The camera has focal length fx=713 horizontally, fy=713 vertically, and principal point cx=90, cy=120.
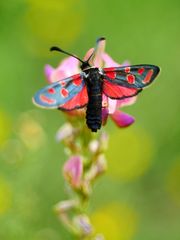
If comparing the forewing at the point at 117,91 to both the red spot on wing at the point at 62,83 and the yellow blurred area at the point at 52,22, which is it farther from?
the yellow blurred area at the point at 52,22

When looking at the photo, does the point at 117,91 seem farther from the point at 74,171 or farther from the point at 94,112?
the point at 74,171

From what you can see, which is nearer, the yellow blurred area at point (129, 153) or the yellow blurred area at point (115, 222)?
the yellow blurred area at point (115, 222)

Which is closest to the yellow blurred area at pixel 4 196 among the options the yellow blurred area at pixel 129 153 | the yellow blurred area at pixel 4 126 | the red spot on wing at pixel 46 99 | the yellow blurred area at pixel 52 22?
the yellow blurred area at pixel 4 126

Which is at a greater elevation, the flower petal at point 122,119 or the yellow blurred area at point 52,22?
the yellow blurred area at point 52,22

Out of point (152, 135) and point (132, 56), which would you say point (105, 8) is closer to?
point (132, 56)

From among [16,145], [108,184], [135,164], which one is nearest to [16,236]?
[16,145]

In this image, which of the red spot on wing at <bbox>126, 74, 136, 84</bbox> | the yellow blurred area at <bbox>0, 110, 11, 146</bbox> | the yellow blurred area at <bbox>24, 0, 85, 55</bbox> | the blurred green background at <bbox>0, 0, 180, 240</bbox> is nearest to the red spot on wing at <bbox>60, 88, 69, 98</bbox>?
the red spot on wing at <bbox>126, 74, 136, 84</bbox>

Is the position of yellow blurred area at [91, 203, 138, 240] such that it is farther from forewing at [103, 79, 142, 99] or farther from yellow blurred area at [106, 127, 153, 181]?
forewing at [103, 79, 142, 99]
